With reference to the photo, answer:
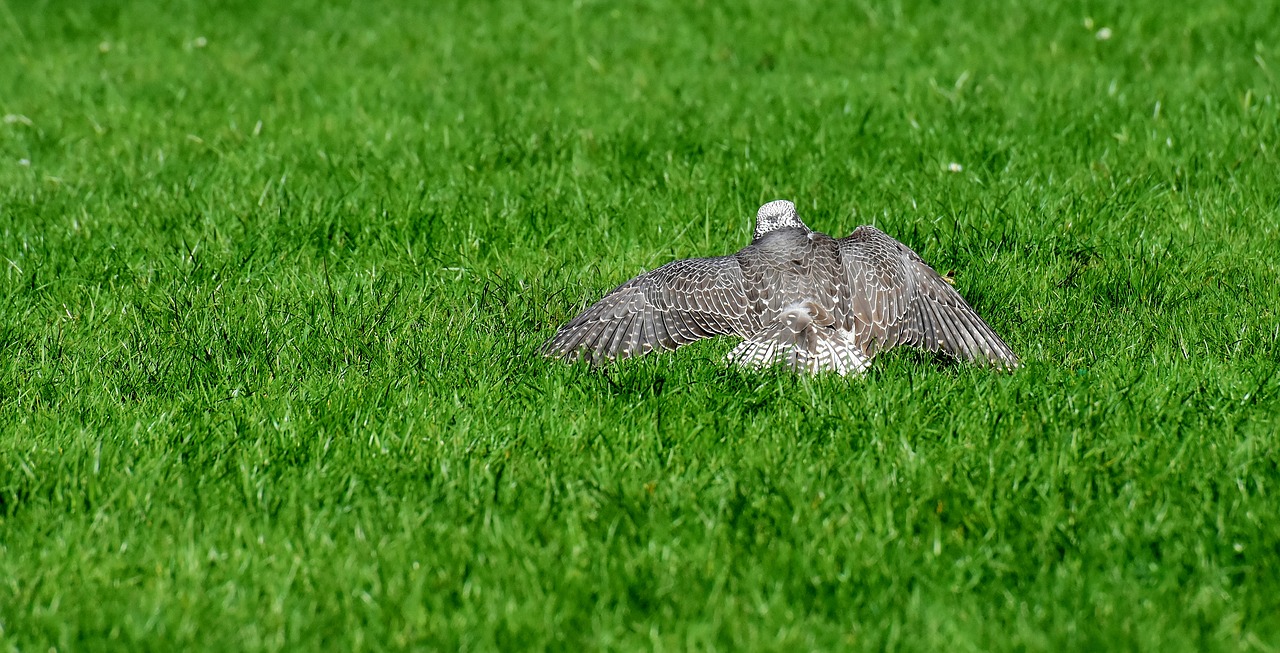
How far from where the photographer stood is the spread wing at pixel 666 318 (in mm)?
5633

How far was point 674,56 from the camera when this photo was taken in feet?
32.9

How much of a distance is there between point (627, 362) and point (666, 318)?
374 mm

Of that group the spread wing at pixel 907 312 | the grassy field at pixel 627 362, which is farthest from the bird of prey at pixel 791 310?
the grassy field at pixel 627 362

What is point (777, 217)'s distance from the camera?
652 centimetres

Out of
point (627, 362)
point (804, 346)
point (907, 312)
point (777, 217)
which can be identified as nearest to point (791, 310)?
point (804, 346)

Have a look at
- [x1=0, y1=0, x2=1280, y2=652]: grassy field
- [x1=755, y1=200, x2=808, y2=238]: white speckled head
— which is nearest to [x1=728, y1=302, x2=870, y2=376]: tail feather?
[x1=0, y1=0, x2=1280, y2=652]: grassy field

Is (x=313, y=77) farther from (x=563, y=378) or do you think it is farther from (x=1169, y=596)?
(x=1169, y=596)

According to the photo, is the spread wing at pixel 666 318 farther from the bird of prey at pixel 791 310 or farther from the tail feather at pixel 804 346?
the tail feather at pixel 804 346

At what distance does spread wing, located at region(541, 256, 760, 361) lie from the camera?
5633mm

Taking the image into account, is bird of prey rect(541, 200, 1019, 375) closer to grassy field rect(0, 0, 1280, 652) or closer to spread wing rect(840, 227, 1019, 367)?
spread wing rect(840, 227, 1019, 367)

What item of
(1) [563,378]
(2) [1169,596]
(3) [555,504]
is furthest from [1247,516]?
(1) [563,378]

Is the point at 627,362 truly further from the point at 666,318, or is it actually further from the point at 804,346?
the point at 804,346

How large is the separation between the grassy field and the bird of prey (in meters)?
0.14

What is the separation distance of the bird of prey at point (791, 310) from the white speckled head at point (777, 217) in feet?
1.77
